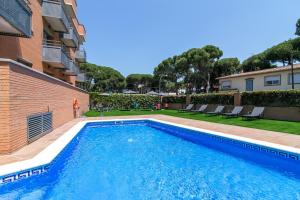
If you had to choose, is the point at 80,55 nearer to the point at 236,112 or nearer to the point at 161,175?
the point at 236,112

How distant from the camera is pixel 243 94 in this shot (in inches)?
736

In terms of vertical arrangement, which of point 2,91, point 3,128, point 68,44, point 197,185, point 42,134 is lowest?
point 197,185

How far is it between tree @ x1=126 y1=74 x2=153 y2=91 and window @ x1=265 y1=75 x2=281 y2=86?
53.6 meters

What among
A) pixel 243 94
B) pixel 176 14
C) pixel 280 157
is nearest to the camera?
pixel 280 157

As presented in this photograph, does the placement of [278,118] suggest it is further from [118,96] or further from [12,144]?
[118,96]

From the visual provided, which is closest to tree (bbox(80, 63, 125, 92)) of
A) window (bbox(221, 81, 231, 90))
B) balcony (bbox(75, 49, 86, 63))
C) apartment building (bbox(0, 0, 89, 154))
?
balcony (bbox(75, 49, 86, 63))

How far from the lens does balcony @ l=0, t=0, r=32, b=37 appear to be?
25.2ft

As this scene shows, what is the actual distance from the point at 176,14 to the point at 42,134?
2084 cm

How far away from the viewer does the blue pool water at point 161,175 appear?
17.2 feet

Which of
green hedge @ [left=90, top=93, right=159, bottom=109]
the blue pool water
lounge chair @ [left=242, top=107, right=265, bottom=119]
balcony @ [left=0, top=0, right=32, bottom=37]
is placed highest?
balcony @ [left=0, top=0, right=32, bottom=37]

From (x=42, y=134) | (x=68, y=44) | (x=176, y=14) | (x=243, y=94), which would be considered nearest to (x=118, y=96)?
(x=68, y=44)

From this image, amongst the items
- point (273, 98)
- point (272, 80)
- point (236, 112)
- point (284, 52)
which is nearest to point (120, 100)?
point (236, 112)

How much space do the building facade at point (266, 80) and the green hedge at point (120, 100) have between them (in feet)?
38.5

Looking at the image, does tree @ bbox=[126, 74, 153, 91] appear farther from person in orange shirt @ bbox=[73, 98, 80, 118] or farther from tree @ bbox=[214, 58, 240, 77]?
person in orange shirt @ bbox=[73, 98, 80, 118]
